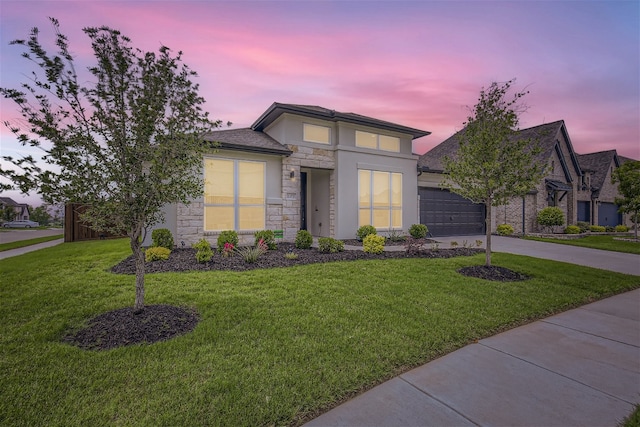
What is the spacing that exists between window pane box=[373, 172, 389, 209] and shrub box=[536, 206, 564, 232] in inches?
421

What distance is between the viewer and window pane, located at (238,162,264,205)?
33.9 feet

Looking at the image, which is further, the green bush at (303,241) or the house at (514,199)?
the house at (514,199)

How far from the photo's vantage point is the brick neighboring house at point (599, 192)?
21.8 metres

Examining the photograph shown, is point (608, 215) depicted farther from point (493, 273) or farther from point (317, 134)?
point (317, 134)

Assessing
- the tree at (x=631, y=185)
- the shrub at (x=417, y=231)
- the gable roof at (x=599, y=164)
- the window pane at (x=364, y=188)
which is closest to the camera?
the window pane at (x=364, y=188)

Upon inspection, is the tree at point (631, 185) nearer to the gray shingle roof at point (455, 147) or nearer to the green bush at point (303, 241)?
the gray shingle roof at point (455, 147)

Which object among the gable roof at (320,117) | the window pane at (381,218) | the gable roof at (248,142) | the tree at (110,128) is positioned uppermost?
the gable roof at (320,117)

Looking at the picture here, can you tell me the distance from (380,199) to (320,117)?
443 cm

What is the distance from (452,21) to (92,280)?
11.2 meters

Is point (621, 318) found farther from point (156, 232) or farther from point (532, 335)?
point (156, 232)

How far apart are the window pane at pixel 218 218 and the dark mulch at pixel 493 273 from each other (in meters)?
7.56

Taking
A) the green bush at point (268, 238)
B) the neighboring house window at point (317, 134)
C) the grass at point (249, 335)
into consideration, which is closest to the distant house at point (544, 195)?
the neighboring house window at point (317, 134)

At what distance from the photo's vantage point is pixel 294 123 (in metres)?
11.2

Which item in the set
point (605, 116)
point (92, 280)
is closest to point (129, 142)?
point (92, 280)
